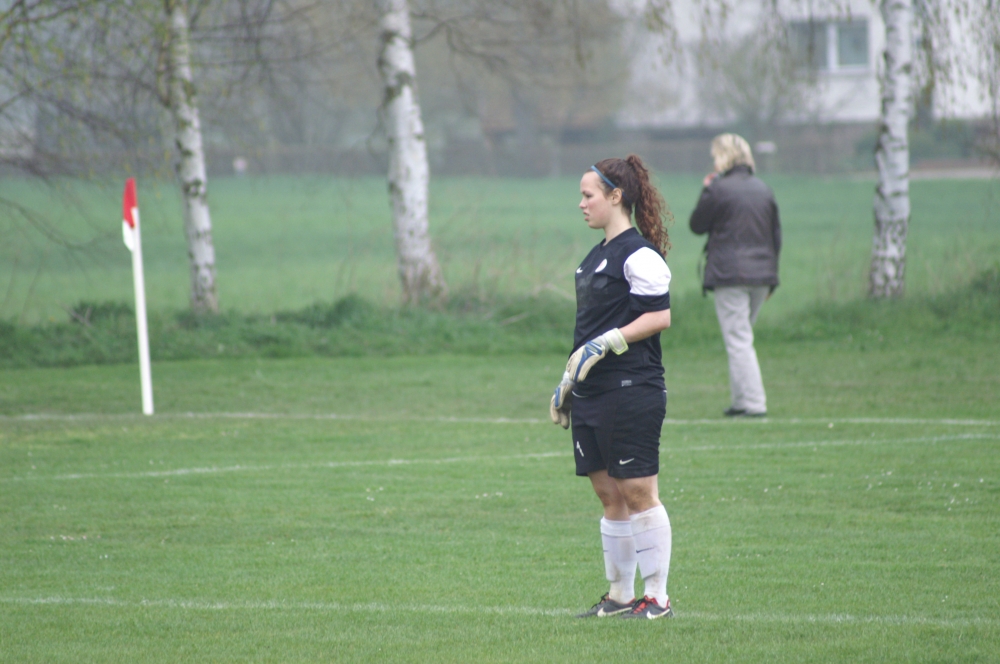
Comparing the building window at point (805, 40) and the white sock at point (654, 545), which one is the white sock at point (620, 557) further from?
the building window at point (805, 40)

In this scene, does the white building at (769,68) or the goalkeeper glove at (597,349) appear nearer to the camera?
the goalkeeper glove at (597,349)

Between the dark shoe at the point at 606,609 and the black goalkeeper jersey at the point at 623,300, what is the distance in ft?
2.98

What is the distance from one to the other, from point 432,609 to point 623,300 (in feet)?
5.29

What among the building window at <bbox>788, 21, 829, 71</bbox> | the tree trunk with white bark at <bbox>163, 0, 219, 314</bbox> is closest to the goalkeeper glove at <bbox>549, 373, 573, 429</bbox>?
the building window at <bbox>788, 21, 829, 71</bbox>

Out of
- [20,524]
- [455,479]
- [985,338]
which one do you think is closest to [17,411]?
[20,524]

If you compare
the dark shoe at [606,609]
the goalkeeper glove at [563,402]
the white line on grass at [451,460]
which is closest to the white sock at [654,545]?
the dark shoe at [606,609]

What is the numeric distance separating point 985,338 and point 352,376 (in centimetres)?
743

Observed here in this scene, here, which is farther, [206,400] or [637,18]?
[637,18]

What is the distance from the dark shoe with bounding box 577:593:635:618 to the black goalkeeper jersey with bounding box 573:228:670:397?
91cm

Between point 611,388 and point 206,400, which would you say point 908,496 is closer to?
point 611,388

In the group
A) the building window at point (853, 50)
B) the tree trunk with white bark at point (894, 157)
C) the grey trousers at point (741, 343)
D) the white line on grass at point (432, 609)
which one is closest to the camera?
the white line on grass at point (432, 609)

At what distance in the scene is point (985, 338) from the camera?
45.4 feet

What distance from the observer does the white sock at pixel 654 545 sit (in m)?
4.70

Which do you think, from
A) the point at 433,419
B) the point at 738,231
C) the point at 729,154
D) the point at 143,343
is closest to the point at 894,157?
the point at 729,154
